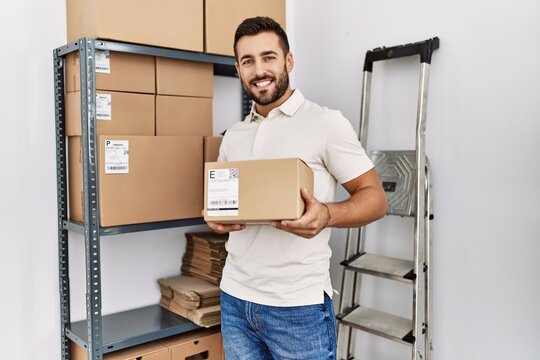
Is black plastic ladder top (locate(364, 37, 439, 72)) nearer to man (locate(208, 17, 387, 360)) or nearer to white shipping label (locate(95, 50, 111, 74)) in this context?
man (locate(208, 17, 387, 360))

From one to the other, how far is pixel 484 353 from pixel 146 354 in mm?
1310

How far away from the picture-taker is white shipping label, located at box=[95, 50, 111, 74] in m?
1.81

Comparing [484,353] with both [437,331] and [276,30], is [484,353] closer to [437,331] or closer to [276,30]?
[437,331]

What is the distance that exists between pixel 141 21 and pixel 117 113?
1.18ft

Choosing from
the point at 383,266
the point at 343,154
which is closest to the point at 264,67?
the point at 343,154

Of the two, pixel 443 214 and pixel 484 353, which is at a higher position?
pixel 443 214

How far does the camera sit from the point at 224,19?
206 cm

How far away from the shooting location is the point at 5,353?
190 cm

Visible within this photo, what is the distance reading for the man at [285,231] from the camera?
54.7 inches

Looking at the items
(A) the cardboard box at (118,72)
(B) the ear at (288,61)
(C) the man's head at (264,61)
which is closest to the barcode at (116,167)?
(A) the cardboard box at (118,72)

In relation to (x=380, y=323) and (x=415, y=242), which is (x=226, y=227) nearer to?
(x=415, y=242)

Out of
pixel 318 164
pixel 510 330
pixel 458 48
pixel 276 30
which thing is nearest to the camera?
pixel 318 164

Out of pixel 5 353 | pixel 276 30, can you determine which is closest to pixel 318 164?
pixel 276 30

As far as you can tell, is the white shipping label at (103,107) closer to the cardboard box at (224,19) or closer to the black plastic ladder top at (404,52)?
the cardboard box at (224,19)
